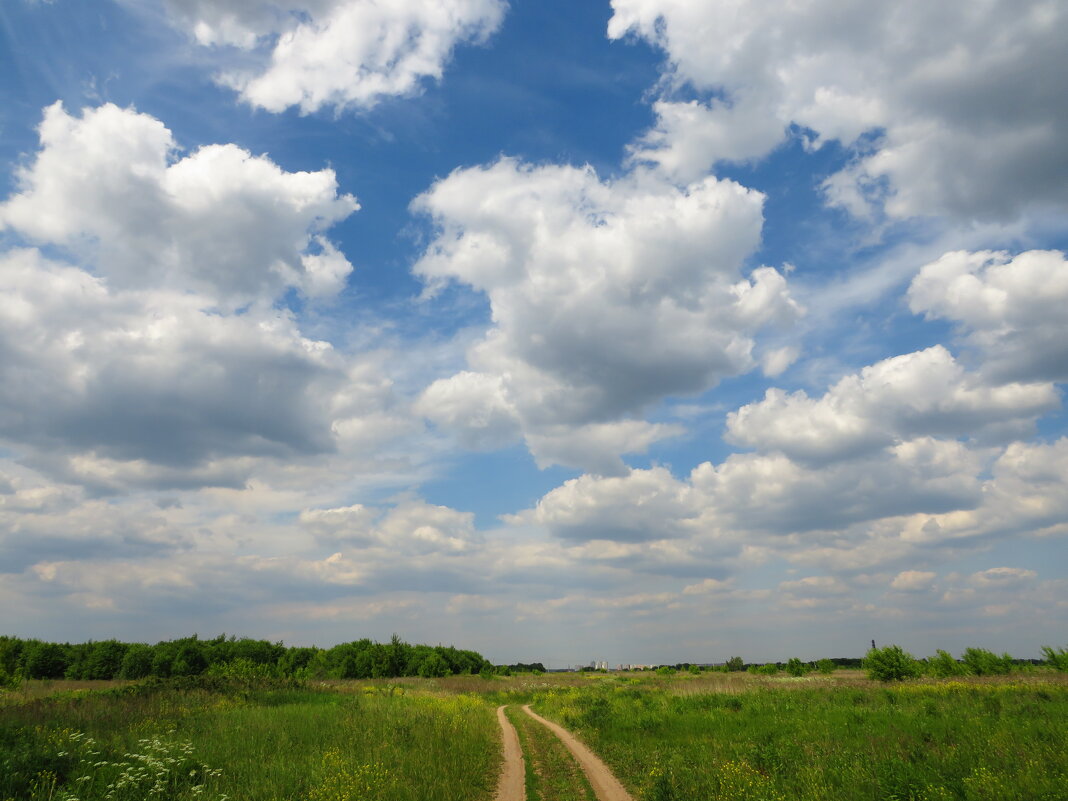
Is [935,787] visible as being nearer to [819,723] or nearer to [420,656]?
[819,723]

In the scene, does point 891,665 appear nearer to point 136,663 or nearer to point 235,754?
point 235,754

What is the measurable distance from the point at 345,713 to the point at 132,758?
1053 centimetres

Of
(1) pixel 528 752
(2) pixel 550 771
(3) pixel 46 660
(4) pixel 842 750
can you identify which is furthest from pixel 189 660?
(4) pixel 842 750

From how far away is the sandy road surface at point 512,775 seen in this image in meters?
13.8

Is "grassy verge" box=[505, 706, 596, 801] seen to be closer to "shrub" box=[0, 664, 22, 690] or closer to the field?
the field

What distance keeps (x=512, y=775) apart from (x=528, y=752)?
403 centimetres

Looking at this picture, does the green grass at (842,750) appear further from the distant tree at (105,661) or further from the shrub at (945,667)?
the distant tree at (105,661)

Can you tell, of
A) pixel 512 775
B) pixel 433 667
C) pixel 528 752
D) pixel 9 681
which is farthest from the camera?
pixel 433 667

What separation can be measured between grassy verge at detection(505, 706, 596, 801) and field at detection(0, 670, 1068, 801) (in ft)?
0.26

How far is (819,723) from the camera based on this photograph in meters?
19.0

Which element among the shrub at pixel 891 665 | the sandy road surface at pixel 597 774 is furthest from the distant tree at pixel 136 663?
the shrub at pixel 891 665

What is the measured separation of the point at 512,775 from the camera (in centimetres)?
1609

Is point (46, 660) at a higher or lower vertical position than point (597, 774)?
lower

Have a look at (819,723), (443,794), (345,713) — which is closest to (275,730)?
(345,713)
